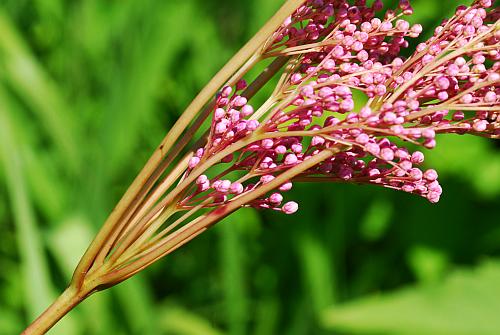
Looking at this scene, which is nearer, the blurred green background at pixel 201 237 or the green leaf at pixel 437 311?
the green leaf at pixel 437 311

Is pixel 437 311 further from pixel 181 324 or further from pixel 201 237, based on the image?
pixel 201 237

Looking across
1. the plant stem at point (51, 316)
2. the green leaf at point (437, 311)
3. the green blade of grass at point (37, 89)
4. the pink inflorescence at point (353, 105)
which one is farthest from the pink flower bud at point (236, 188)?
the green blade of grass at point (37, 89)

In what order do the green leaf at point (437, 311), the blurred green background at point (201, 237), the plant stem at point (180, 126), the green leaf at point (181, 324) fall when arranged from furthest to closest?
the green leaf at point (181, 324) < the blurred green background at point (201, 237) < the green leaf at point (437, 311) < the plant stem at point (180, 126)

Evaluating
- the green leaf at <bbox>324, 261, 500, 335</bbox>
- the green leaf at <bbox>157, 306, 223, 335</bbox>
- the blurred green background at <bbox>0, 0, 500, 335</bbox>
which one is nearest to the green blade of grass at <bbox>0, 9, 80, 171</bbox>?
the blurred green background at <bbox>0, 0, 500, 335</bbox>

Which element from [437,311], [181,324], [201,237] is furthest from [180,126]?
[201,237]

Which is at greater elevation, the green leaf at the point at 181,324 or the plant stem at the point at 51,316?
the plant stem at the point at 51,316

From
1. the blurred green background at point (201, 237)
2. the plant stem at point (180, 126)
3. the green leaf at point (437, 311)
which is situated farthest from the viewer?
the blurred green background at point (201, 237)

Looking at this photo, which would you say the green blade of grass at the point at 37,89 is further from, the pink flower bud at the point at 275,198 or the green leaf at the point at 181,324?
the pink flower bud at the point at 275,198

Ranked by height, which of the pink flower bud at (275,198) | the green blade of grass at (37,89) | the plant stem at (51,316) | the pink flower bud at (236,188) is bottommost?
the green blade of grass at (37,89)
